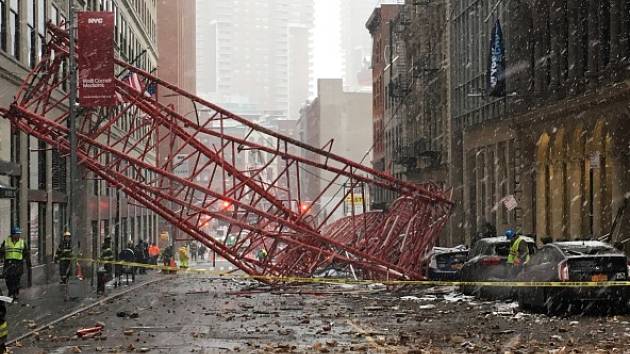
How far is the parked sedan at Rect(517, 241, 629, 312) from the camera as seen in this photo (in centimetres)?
1986

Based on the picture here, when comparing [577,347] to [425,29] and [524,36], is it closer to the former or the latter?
[524,36]

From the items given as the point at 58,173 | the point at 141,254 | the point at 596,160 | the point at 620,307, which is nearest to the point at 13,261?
the point at 620,307

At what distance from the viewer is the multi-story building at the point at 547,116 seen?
102ft

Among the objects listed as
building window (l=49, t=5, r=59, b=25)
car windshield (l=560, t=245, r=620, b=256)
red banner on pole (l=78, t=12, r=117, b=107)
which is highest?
building window (l=49, t=5, r=59, b=25)

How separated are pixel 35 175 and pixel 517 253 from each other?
18.2m

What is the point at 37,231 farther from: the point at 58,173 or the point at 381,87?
the point at 381,87

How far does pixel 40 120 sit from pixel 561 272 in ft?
52.8

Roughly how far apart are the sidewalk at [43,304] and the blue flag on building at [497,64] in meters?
16.6

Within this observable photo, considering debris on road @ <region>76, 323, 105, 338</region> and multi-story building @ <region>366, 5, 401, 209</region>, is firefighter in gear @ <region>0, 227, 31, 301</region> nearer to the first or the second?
debris on road @ <region>76, 323, 105, 338</region>

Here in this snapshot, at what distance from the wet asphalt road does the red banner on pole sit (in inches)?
235

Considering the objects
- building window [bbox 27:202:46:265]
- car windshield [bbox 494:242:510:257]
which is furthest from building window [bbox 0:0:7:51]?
car windshield [bbox 494:242:510:257]

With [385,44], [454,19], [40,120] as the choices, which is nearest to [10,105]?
[40,120]

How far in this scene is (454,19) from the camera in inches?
2045

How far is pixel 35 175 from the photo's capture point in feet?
117
